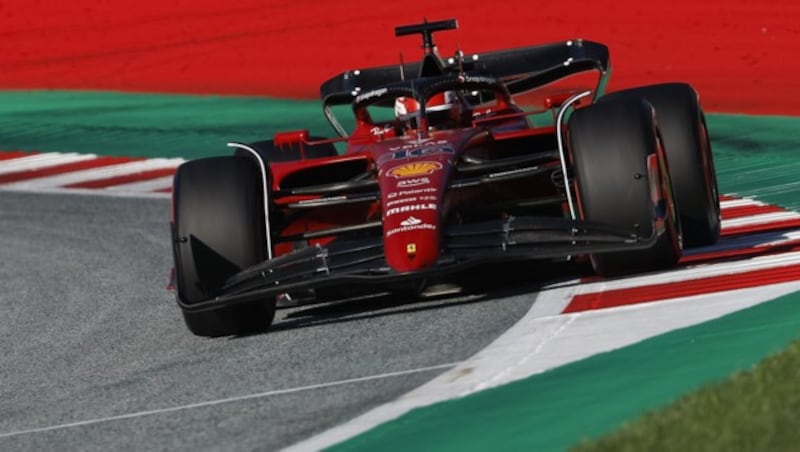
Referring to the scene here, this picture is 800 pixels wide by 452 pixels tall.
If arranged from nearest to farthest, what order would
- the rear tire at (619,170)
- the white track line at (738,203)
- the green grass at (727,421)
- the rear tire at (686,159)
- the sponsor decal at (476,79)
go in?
the green grass at (727,421) → the rear tire at (619,170) → the rear tire at (686,159) → the sponsor decal at (476,79) → the white track line at (738,203)

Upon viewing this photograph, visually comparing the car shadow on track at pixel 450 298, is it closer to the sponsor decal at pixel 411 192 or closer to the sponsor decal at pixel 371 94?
the sponsor decal at pixel 411 192

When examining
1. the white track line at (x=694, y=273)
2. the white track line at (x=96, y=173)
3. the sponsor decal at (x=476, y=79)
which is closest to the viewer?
the white track line at (x=694, y=273)

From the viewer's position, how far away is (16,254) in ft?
45.7

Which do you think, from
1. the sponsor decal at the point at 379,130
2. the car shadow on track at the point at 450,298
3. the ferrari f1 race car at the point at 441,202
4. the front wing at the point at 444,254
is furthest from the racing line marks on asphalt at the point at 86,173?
the front wing at the point at 444,254

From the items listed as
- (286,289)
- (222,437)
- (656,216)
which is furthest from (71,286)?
(222,437)

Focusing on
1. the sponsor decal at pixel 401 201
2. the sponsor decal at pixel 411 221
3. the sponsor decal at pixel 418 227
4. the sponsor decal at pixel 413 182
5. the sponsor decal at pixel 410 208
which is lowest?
the sponsor decal at pixel 418 227

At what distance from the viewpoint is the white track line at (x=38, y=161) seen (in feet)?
61.7

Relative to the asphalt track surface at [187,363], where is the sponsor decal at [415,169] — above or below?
above

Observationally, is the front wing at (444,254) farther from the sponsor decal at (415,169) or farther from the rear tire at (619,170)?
the sponsor decal at (415,169)

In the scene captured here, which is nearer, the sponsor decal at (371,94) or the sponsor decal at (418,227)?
the sponsor decal at (418,227)

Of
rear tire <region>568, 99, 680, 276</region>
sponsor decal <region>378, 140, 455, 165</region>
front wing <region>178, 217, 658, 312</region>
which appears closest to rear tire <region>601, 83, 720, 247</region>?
rear tire <region>568, 99, 680, 276</region>

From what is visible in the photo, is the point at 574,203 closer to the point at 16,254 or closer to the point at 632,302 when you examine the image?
the point at 632,302

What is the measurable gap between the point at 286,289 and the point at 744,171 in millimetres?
6414

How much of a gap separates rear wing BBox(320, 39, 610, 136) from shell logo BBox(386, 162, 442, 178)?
7.10ft
